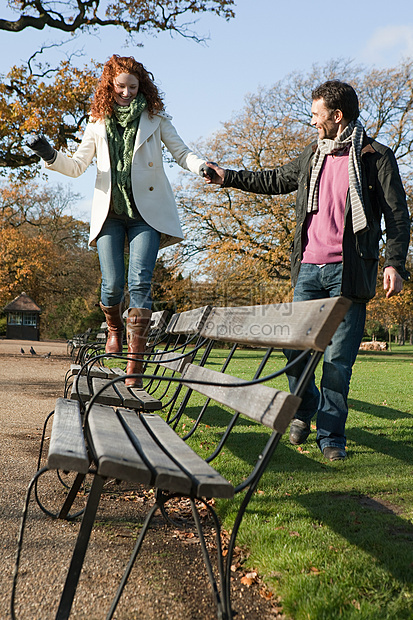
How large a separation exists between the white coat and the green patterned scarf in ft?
0.14

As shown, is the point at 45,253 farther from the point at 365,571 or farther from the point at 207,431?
the point at 365,571

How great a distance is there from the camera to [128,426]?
228 centimetres

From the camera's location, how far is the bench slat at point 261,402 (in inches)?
62.8

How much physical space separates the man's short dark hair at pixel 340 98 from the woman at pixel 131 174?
114 cm

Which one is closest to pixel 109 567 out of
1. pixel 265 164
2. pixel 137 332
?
pixel 137 332

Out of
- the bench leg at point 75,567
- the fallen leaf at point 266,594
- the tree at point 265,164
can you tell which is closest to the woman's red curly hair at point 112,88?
A: the bench leg at point 75,567

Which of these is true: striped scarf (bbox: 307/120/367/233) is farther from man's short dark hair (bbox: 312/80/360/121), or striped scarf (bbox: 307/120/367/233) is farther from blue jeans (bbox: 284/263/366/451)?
blue jeans (bbox: 284/263/366/451)

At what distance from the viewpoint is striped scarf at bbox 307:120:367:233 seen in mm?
3533

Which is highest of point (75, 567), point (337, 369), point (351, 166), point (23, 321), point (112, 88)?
point (112, 88)

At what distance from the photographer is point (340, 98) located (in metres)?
3.74

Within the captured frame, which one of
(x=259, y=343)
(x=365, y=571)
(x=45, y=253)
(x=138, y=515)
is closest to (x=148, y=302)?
(x=138, y=515)

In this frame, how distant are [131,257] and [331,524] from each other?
286 centimetres

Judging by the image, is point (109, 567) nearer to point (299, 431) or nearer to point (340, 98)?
point (299, 431)

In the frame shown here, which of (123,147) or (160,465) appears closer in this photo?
(160,465)
